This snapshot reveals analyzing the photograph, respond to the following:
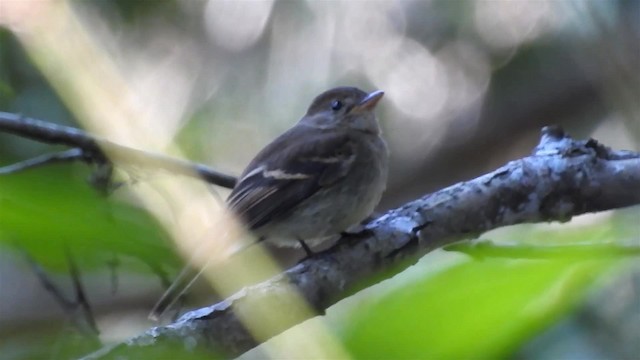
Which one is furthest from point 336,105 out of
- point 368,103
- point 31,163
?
point 31,163

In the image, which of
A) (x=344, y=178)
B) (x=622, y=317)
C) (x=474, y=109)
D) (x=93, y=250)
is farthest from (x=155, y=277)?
(x=474, y=109)

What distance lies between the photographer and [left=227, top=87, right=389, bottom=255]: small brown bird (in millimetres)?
3047

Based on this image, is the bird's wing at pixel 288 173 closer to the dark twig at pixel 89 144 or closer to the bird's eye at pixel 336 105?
the bird's eye at pixel 336 105

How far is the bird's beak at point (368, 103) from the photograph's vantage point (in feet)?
11.8

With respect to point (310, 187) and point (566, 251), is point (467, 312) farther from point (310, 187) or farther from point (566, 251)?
point (310, 187)

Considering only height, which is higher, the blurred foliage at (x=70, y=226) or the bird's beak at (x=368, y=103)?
the bird's beak at (x=368, y=103)

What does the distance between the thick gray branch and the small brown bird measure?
1.79ft

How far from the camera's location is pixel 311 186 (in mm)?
3176

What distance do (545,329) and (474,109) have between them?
4107mm

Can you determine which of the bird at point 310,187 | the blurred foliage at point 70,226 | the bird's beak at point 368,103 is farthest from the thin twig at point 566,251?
the bird's beak at point 368,103

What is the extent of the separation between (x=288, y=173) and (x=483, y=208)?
1058mm

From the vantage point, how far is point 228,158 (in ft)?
14.0

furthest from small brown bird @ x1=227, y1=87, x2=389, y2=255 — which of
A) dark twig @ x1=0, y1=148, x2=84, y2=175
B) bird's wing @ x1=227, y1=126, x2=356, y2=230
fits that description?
dark twig @ x1=0, y1=148, x2=84, y2=175

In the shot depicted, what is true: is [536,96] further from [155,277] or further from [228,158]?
[155,277]
